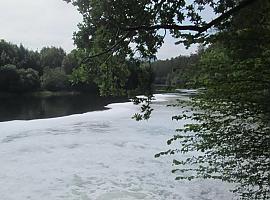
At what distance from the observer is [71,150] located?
44.0ft

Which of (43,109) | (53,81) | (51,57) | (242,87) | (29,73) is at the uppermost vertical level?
(51,57)

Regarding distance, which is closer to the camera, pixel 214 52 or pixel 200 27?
pixel 200 27

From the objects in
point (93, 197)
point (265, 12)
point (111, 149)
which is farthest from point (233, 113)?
point (111, 149)

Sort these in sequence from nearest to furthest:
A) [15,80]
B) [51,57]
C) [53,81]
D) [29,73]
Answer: [15,80] < [29,73] < [53,81] < [51,57]

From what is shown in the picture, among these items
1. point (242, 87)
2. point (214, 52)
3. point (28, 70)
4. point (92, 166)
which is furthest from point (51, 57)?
point (242, 87)

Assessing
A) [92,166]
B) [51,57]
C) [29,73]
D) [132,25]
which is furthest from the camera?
[51,57]

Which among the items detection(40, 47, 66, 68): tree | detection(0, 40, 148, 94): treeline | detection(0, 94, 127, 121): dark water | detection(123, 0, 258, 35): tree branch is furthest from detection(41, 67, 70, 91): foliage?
detection(123, 0, 258, 35): tree branch

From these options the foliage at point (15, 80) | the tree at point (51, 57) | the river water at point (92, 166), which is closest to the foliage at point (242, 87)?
the river water at point (92, 166)

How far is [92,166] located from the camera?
11.1 m

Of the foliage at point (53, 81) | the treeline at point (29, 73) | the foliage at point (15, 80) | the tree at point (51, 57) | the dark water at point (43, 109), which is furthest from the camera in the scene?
the tree at point (51, 57)

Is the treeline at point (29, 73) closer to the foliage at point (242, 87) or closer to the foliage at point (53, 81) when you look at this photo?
the foliage at point (53, 81)

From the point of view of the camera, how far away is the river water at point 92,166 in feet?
28.1

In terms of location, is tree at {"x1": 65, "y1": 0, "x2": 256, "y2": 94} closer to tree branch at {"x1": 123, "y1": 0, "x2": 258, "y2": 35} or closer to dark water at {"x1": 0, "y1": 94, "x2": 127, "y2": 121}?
tree branch at {"x1": 123, "y1": 0, "x2": 258, "y2": 35}

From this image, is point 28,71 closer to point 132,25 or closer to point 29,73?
point 29,73
